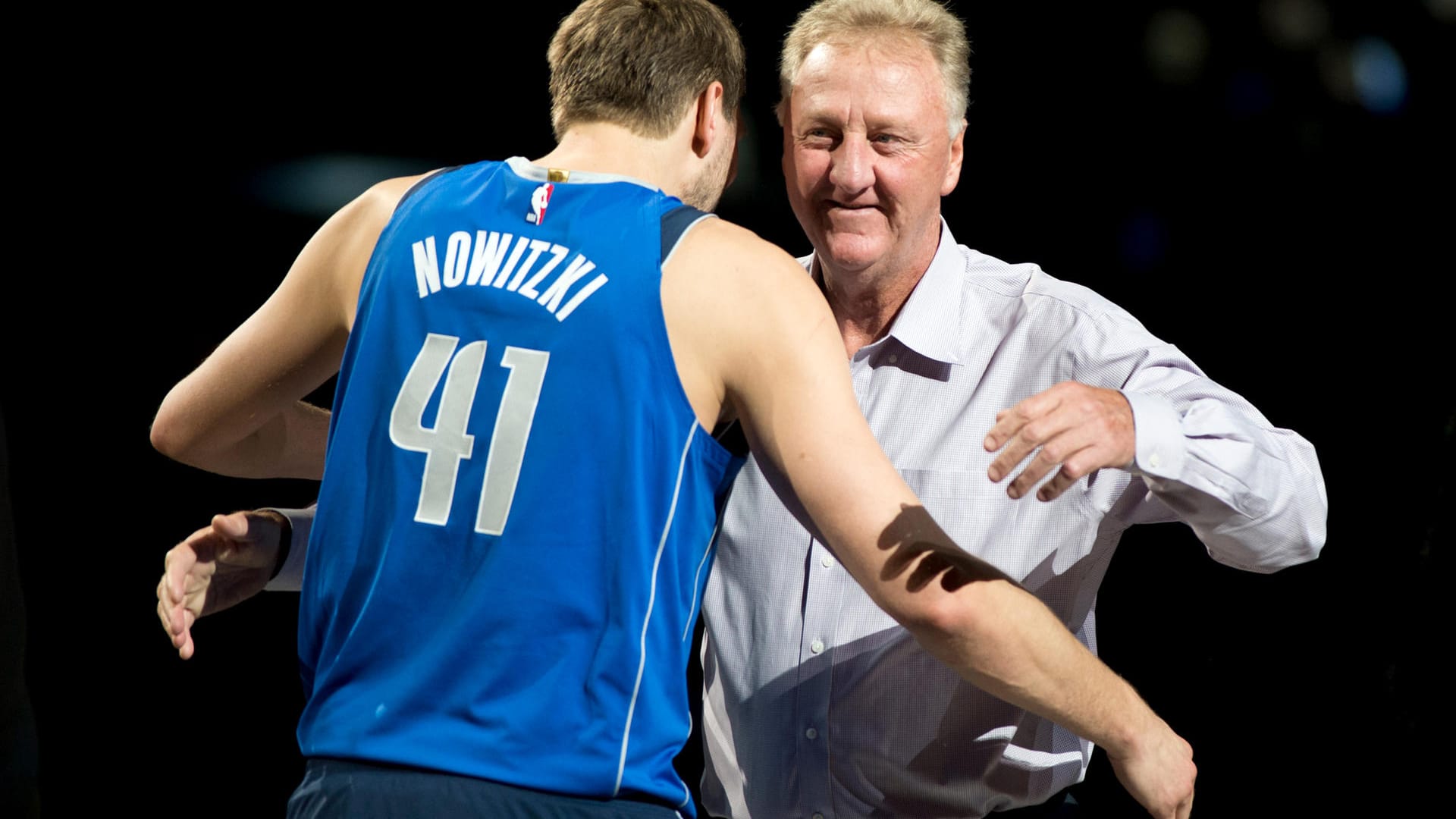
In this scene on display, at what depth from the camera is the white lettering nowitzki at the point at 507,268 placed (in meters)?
1.20

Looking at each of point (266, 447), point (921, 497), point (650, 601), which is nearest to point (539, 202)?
point (650, 601)

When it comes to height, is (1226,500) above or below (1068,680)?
above

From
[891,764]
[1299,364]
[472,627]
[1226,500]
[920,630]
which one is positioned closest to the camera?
[472,627]

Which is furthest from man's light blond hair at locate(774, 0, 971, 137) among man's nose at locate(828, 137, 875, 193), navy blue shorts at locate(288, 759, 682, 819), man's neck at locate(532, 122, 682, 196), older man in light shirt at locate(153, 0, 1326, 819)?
navy blue shorts at locate(288, 759, 682, 819)

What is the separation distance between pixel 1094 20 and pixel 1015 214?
0.44 meters

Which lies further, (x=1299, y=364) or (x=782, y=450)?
(x=1299, y=364)

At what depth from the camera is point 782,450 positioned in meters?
1.24

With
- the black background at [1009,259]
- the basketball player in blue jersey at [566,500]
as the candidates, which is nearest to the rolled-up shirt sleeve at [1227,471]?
the basketball player in blue jersey at [566,500]

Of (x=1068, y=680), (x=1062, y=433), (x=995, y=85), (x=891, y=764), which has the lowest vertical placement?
(x=891, y=764)

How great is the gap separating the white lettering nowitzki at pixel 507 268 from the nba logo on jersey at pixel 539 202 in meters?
0.03

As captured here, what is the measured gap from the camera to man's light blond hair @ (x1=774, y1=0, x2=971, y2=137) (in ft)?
6.82

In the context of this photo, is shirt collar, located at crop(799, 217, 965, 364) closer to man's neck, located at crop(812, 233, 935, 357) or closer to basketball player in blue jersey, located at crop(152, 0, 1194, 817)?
man's neck, located at crop(812, 233, 935, 357)

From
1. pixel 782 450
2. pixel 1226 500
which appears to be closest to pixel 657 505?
pixel 782 450

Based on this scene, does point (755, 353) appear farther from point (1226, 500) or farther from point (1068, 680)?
point (1226, 500)
